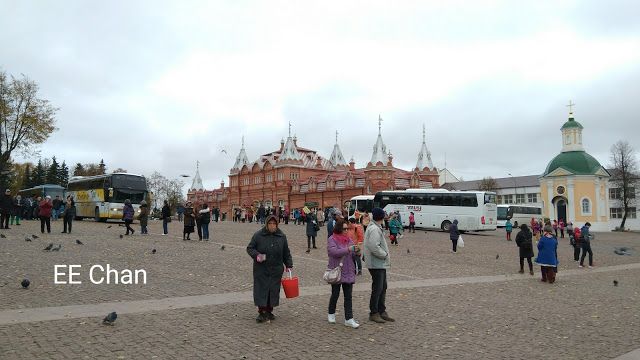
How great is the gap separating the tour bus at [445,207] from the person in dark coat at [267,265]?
122 ft

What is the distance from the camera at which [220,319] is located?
30.2 ft

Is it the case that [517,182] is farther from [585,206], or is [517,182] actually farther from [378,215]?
[378,215]

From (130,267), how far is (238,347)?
8061mm

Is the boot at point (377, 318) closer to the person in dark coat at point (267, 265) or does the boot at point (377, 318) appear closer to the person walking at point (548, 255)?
the person in dark coat at point (267, 265)

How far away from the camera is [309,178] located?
88.1 metres

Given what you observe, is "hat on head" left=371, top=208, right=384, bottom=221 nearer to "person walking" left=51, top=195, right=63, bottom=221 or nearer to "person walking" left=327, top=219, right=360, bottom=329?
"person walking" left=327, top=219, right=360, bottom=329

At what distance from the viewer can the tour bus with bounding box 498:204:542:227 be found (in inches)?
2677

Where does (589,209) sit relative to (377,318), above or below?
above

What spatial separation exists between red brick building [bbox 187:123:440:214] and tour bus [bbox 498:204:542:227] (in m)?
12.9

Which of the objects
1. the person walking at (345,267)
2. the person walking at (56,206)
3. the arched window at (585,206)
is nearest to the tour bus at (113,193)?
the person walking at (56,206)

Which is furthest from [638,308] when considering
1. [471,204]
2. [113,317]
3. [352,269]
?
[471,204]

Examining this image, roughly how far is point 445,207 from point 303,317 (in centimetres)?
3729

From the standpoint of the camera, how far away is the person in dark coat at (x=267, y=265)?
29.6ft

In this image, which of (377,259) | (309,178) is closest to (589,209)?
(309,178)
